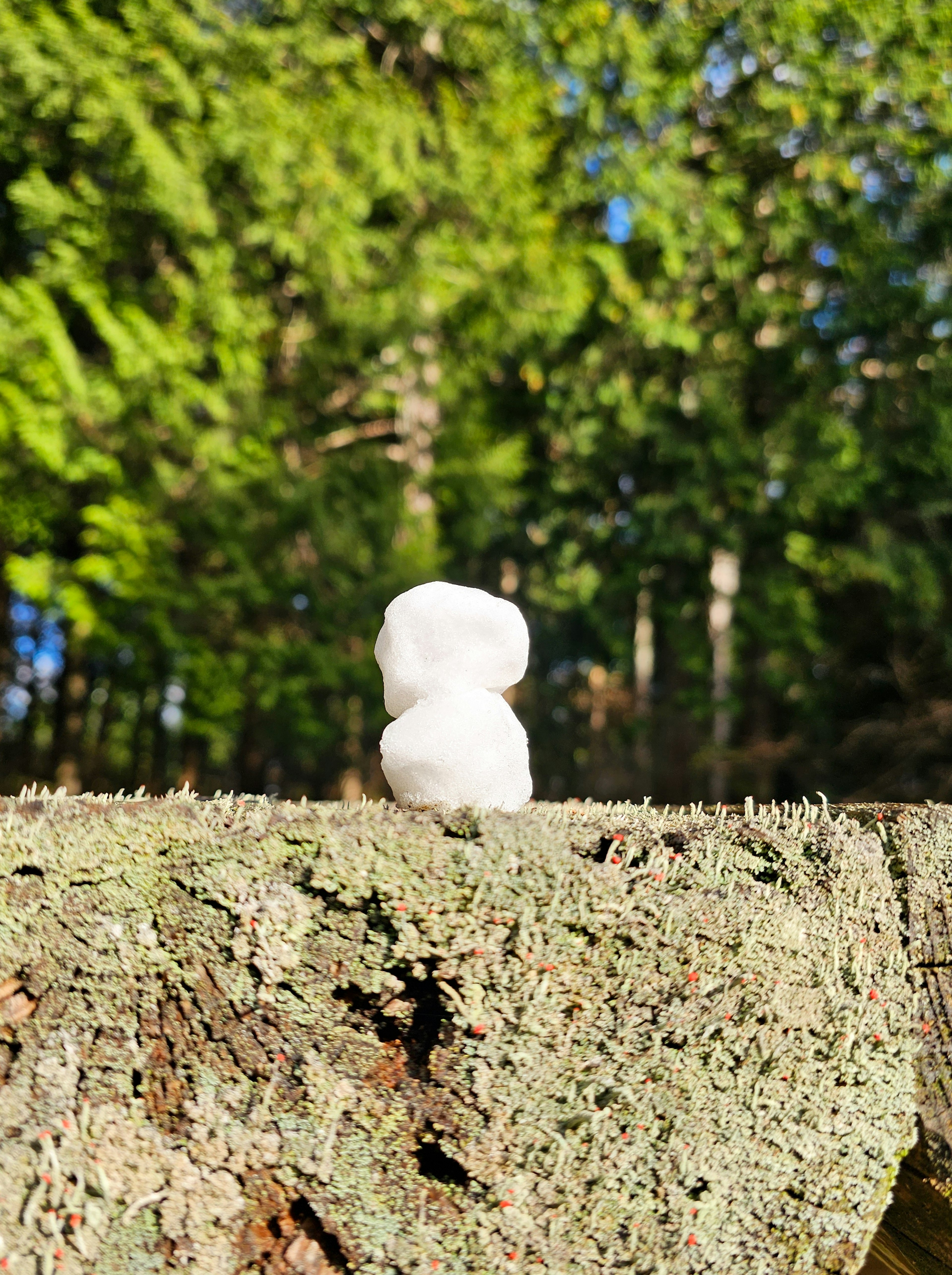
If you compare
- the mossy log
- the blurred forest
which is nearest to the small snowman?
the mossy log

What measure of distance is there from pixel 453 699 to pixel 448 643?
0.21m

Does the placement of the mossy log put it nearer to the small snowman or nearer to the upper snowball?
the small snowman

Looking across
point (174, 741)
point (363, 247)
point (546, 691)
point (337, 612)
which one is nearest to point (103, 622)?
point (337, 612)

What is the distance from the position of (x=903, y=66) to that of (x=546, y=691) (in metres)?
8.09

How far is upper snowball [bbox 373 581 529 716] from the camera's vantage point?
3.78 metres

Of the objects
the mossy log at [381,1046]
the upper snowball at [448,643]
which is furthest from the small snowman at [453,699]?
the mossy log at [381,1046]

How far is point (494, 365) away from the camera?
12.0 meters

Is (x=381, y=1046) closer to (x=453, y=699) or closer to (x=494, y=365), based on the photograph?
(x=453, y=699)

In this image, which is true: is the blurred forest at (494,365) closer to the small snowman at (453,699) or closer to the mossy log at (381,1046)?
the small snowman at (453,699)

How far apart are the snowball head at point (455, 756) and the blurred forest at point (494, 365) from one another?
665 centimetres

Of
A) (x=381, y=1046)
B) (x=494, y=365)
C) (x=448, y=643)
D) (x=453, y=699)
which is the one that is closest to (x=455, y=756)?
(x=453, y=699)

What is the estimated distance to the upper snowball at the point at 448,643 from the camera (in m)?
3.78

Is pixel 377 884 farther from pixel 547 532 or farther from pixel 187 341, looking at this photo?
pixel 547 532

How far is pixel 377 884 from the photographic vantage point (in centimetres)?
274
